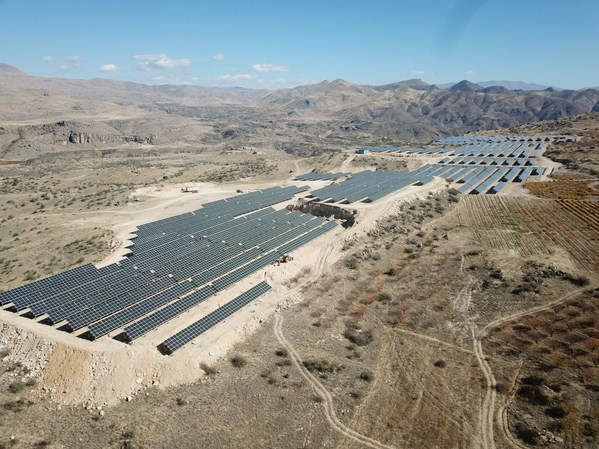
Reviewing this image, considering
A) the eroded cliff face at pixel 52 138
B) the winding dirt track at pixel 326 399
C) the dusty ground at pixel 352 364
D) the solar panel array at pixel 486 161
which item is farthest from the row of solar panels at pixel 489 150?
the eroded cliff face at pixel 52 138

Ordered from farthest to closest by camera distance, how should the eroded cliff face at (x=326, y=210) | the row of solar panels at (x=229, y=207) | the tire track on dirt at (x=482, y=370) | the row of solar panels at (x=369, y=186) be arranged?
the row of solar panels at (x=369, y=186) → the eroded cliff face at (x=326, y=210) → the row of solar panels at (x=229, y=207) → the tire track on dirt at (x=482, y=370)

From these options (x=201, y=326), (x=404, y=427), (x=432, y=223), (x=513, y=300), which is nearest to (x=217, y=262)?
(x=201, y=326)

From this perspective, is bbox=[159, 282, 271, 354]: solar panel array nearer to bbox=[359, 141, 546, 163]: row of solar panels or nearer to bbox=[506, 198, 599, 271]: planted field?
bbox=[506, 198, 599, 271]: planted field

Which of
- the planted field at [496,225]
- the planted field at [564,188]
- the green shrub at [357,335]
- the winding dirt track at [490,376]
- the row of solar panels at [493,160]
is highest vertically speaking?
the row of solar panels at [493,160]

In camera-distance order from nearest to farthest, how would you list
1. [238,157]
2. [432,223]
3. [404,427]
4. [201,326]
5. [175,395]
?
[404,427] < [175,395] < [201,326] < [432,223] < [238,157]

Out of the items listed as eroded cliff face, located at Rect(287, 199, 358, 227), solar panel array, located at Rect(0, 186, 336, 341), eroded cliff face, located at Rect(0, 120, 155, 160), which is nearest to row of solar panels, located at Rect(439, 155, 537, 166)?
eroded cliff face, located at Rect(287, 199, 358, 227)

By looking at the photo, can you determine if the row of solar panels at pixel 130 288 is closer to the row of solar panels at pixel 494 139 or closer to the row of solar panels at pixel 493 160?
the row of solar panels at pixel 493 160

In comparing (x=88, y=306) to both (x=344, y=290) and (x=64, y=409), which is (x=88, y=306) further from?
(x=344, y=290)
